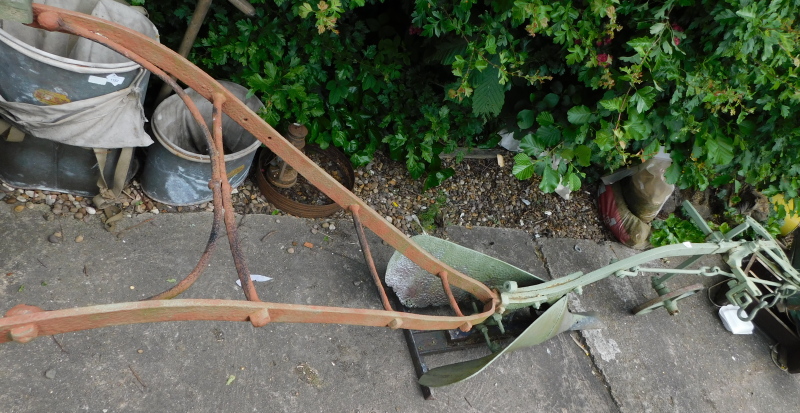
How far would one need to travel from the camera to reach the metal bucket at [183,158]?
2719 mm

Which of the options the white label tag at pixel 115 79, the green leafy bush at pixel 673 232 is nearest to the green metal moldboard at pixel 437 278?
the white label tag at pixel 115 79

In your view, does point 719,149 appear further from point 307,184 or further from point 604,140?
point 307,184

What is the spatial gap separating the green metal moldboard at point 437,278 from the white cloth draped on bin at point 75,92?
51.5 inches

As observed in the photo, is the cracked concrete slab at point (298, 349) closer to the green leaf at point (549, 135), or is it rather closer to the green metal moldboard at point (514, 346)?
the green metal moldboard at point (514, 346)

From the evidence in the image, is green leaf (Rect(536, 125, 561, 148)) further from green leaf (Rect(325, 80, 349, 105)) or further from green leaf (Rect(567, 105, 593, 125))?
green leaf (Rect(325, 80, 349, 105))

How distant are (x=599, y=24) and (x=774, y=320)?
7.44 ft

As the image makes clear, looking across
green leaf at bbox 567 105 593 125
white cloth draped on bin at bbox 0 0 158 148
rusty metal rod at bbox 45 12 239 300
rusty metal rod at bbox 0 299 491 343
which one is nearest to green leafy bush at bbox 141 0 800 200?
green leaf at bbox 567 105 593 125

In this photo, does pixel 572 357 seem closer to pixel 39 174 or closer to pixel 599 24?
pixel 599 24

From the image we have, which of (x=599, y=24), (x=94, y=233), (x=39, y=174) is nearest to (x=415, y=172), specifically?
(x=599, y=24)

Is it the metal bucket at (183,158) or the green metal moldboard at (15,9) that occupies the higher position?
the green metal moldboard at (15,9)

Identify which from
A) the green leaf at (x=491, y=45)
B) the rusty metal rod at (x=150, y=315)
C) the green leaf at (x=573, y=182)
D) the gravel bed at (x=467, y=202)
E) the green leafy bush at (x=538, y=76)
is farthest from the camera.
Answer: the gravel bed at (x=467, y=202)

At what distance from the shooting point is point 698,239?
388 centimetres

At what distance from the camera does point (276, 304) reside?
1547 mm

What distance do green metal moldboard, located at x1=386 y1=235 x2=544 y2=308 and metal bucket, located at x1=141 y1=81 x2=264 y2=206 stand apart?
92 cm
